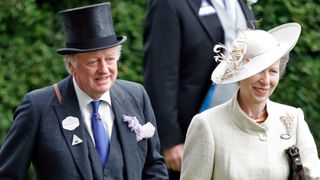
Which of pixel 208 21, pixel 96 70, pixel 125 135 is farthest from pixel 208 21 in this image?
pixel 96 70

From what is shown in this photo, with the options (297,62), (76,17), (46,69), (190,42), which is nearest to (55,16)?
(46,69)

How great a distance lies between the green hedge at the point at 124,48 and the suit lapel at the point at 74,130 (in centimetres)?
298

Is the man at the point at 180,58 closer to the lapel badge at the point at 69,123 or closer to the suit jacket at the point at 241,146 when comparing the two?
the suit jacket at the point at 241,146

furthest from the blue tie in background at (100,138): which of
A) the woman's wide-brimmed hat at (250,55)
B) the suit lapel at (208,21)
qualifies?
the suit lapel at (208,21)

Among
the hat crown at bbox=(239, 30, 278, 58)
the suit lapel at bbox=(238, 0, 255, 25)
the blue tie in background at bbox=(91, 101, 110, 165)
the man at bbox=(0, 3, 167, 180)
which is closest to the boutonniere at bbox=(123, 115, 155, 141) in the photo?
the man at bbox=(0, 3, 167, 180)

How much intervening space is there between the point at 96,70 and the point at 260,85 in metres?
0.83

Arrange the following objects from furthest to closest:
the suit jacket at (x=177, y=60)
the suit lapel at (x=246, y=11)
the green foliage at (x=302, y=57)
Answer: the green foliage at (x=302, y=57) → the suit lapel at (x=246, y=11) → the suit jacket at (x=177, y=60)

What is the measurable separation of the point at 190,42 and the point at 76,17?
127 cm

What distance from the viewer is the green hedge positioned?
28.0 feet

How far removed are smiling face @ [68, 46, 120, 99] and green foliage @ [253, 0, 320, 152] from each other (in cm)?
312

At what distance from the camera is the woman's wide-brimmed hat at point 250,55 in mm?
5616

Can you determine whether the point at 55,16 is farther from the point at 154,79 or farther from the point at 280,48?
the point at 280,48

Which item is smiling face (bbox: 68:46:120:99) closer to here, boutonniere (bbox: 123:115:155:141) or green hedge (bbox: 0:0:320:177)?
boutonniere (bbox: 123:115:155:141)

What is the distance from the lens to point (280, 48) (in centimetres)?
573
